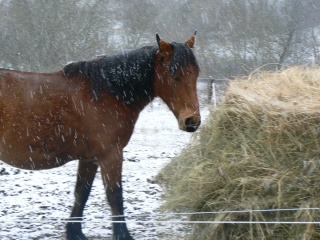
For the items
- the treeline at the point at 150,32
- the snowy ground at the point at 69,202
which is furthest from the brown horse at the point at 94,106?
the treeline at the point at 150,32

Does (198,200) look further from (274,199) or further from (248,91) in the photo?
(248,91)

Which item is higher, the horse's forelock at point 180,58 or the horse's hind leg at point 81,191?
the horse's forelock at point 180,58

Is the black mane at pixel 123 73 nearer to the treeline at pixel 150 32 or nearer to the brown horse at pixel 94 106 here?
the brown horse at pixel 94 106

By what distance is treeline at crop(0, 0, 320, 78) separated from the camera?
13.9 metres

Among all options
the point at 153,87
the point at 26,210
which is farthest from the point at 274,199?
the point at 26,210

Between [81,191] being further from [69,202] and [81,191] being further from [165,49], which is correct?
[165,49]

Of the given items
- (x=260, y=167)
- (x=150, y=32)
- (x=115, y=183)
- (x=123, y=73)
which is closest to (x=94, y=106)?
(x=123, y=73)

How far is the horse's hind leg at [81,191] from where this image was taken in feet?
14.1

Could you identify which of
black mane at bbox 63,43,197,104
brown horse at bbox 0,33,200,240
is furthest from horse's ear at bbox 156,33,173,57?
black mane at bbox 63,43,197,104

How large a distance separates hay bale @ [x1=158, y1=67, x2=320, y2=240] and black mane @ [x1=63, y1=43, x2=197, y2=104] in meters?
0.74

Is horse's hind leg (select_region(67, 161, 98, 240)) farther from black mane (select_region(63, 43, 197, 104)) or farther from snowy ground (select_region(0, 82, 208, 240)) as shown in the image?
black mane (select_region(63, 43, 197, 104))

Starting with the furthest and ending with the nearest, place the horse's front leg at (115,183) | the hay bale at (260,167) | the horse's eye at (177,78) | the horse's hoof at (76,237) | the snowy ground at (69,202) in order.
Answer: the snowy ground at (69,202) → the horse's hoof at (76,237) → the horse's front leg at (115,183) → the horse's eye at (177,78) → the hay bale at (260,167)

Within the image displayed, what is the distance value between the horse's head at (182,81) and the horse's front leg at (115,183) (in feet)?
2.05

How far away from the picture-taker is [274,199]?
3180mm
